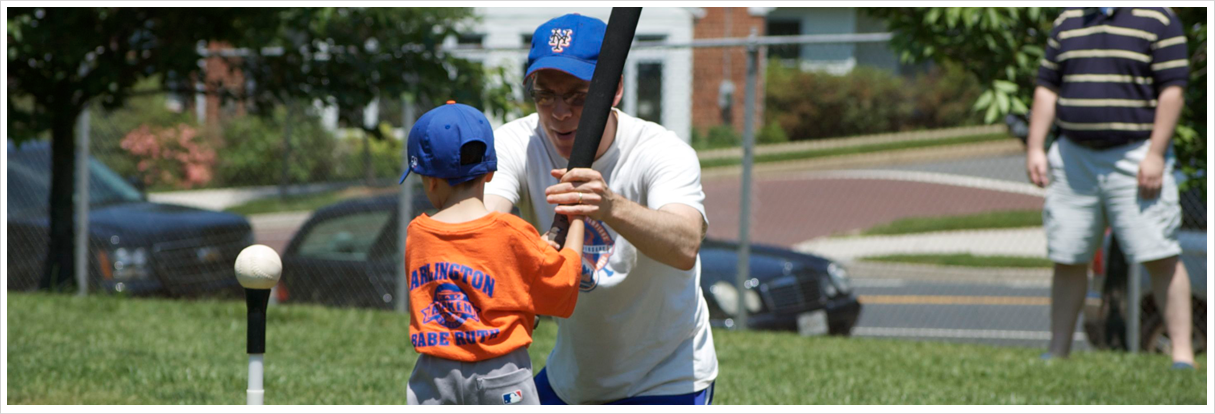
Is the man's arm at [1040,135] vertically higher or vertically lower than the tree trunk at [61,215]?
higher

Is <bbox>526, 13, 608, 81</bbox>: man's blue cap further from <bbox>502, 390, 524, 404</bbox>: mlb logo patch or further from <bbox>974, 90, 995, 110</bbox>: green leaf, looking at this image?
<bbox>974, 90, 995, 110</bbox>: green leaf

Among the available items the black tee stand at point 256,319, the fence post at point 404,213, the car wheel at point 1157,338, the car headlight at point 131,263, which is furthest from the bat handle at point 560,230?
the car headlight at point 131,263

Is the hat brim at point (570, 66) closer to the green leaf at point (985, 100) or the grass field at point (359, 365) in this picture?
the grass field at point (359, 365)

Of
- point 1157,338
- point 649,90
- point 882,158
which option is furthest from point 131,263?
point 882,158

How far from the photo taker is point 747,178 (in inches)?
291

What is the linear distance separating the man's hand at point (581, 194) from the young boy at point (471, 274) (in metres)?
0.07

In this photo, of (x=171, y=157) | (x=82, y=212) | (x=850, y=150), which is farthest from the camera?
(x=850, y=150)

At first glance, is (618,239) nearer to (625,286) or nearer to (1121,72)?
(625,286)

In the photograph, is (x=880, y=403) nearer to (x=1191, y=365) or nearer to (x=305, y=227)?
(x=1191, y=365)

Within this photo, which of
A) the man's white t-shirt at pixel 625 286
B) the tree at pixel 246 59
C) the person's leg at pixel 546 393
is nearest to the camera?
the man's white t-shirt at pixel 625 286

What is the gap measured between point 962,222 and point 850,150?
7.91ft

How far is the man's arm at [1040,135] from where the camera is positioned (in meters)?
5.21

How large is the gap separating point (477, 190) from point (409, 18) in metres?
6.65

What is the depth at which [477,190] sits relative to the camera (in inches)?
98.9
